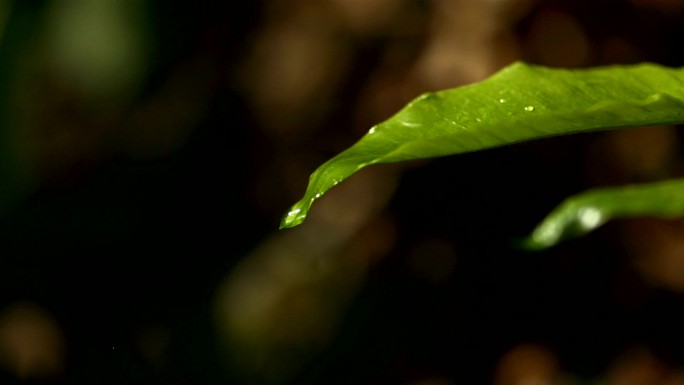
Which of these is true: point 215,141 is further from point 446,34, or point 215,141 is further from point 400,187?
point 446,34

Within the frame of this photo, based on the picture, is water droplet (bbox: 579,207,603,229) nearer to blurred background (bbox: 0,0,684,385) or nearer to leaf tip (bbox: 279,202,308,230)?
leaf tip (bbox: 279,202,308,230)

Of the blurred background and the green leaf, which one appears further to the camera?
the blurred background

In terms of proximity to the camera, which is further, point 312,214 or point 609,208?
point 312,214

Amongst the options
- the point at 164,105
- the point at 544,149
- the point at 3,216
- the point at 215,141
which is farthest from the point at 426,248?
the point at 3,216

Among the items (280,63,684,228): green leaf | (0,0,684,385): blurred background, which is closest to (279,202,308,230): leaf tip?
(280,63,684,228): green leaf

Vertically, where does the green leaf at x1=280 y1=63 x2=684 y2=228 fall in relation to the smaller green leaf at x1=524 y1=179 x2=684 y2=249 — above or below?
above

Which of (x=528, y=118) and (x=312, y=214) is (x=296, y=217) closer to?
(x=528, y=118)

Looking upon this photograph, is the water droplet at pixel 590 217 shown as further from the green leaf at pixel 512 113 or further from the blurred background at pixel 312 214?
the blurred background at pixel 312 214

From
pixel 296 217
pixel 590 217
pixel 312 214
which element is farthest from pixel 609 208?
pixel 312 214
